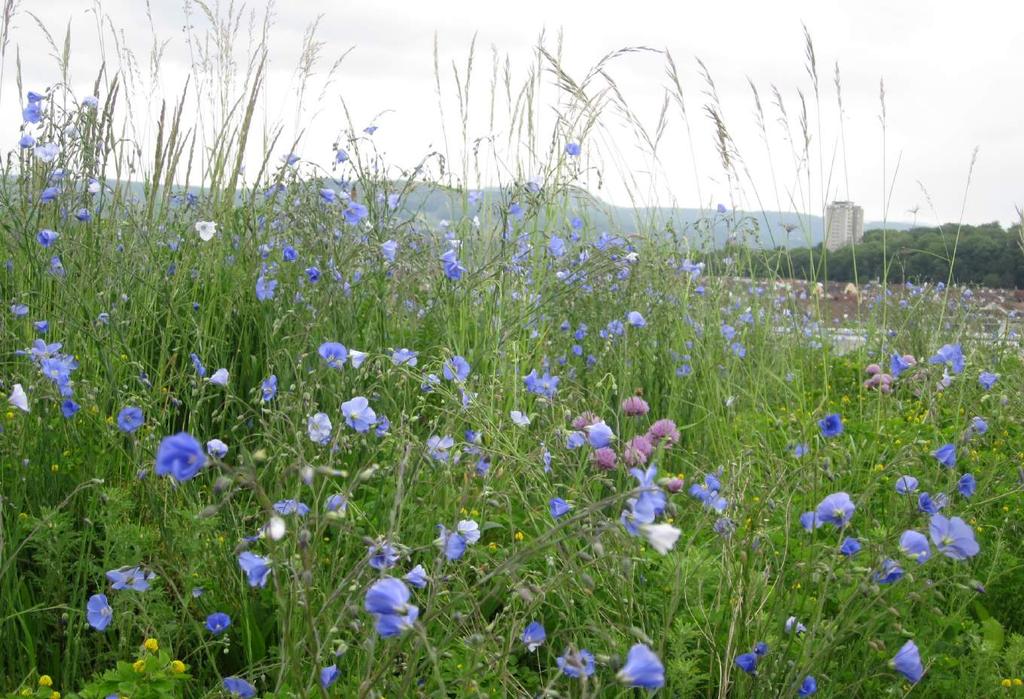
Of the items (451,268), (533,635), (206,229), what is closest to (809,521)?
(533,635)

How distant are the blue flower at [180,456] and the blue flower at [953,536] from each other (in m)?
1.20

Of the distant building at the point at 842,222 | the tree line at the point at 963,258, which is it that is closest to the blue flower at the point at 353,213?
the distant building at the point at 842,222

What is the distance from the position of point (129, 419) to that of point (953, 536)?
156cm

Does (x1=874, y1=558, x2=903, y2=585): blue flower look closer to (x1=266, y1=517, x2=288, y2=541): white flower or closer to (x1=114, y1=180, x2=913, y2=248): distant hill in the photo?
(x1=266, y1=517, x2=288, y2=541): white flower

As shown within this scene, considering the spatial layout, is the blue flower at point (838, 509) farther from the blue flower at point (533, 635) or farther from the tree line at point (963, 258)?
the tree line at point (963, 258)

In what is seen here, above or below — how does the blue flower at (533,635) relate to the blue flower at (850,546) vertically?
below

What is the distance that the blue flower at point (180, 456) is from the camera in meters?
0.95

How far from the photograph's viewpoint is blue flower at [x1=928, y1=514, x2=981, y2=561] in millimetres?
1576

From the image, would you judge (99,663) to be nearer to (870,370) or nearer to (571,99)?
(571,99)

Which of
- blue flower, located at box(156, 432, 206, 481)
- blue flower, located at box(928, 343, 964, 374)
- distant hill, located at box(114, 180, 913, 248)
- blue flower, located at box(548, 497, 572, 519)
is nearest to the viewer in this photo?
blue flower, located at box(156, 432, 206, 481)

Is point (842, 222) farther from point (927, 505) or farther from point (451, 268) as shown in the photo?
point (927, 505)

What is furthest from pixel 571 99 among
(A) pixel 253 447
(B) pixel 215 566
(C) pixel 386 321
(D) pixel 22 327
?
(B) pixel 215 566

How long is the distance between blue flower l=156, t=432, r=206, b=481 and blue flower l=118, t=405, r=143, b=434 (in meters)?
1.03

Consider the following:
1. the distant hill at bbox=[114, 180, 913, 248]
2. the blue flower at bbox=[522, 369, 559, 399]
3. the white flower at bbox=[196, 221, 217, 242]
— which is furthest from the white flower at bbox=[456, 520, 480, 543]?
the distant hill at bbox=[114, 180, 913, 248]
